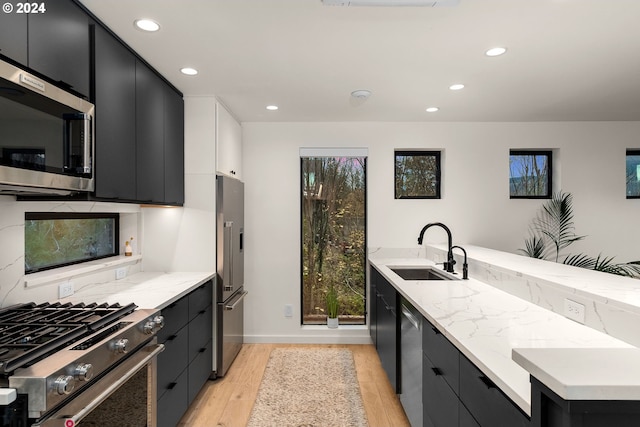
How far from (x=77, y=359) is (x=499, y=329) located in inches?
66.1

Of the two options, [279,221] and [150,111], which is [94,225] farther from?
[279,221]

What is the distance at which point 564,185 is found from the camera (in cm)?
387

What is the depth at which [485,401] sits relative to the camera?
121 centimetres

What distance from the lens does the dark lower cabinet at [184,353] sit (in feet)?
6.64

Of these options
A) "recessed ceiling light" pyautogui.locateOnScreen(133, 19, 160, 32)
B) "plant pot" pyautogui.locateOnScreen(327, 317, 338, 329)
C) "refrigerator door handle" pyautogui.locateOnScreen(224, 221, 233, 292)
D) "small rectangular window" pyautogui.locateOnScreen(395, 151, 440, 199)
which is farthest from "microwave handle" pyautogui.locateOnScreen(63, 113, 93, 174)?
"small rectangular window" pyautogui.locateOnScreen(395, 151, 440, 199)

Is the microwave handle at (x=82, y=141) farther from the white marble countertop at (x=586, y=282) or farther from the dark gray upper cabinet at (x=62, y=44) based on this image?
the white marble countertop at (x=586, y=282)

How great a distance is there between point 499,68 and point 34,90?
265cm

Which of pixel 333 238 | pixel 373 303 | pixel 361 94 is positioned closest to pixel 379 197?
pixel 333 238

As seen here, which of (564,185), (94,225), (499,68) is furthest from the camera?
(564,185)

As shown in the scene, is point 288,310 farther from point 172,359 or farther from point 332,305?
point 172,359

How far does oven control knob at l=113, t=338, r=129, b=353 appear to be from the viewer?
1462mm

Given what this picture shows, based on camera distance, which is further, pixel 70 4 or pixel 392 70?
pixel 392 70

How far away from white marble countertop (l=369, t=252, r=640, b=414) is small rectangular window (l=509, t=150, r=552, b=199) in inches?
83.4

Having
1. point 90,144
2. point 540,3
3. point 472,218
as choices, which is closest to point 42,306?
point 90,144
